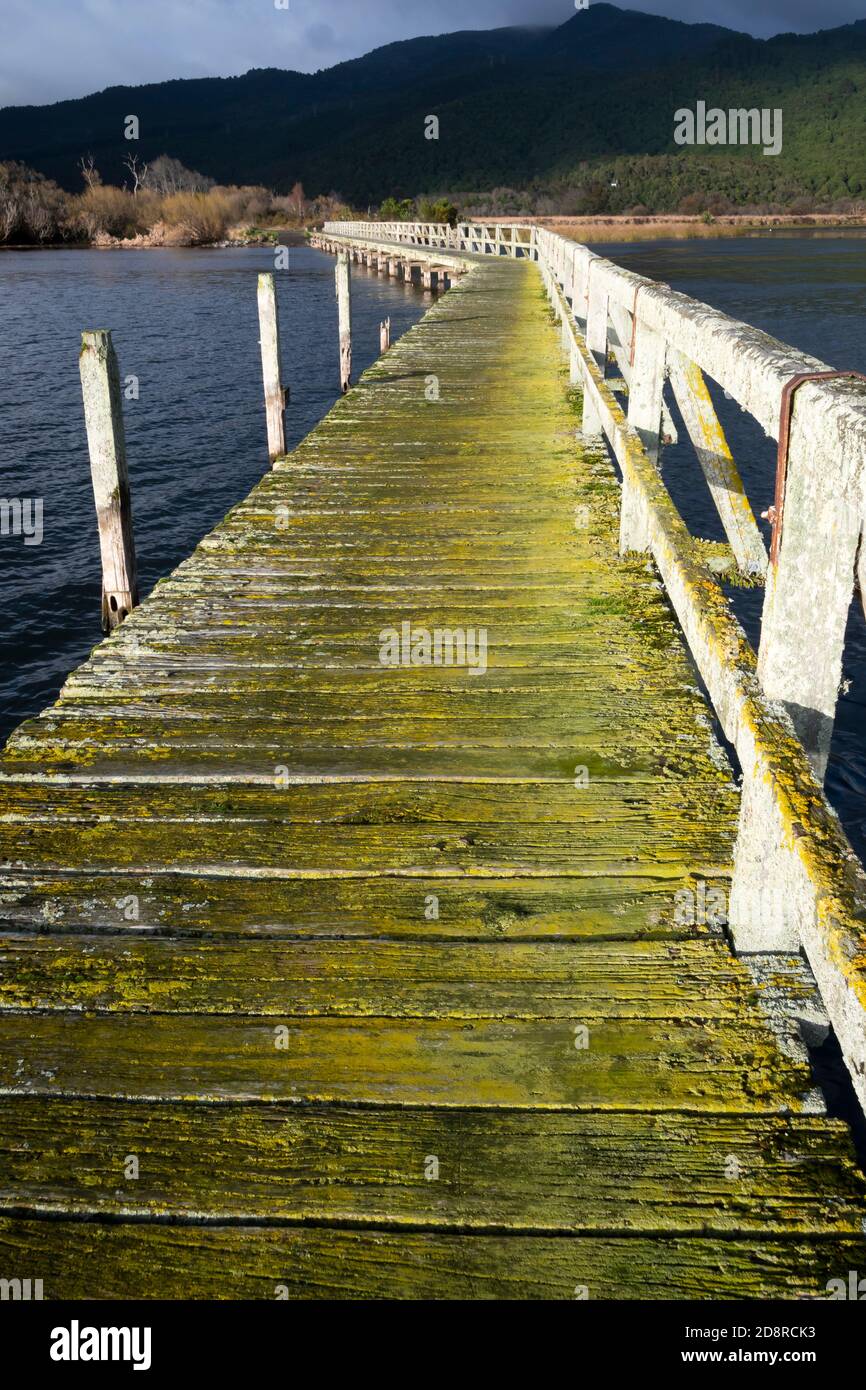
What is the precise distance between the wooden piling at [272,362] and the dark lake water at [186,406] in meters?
1.67

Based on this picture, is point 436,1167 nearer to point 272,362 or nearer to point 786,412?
point 786,412

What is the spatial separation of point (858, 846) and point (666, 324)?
4488 mm

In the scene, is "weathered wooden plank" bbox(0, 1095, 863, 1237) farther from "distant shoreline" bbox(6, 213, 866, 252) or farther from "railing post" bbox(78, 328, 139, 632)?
"distant shoreline" bbox(6, 213, 866, 252)

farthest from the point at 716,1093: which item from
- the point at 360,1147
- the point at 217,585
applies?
the point at 217,585

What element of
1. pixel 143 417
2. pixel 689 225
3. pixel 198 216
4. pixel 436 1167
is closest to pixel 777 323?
pixel 143 417

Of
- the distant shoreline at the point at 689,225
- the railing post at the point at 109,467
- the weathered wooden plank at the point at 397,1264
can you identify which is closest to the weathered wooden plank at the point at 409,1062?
the weathered wooden plank at the point at 397,1264

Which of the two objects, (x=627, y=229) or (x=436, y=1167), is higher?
(x=627, y=229)

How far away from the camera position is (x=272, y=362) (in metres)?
13.4

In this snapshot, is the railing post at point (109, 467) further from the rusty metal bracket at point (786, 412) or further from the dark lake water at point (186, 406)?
the rusty metal bracket at point (786, 412)

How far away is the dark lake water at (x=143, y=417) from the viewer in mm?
12188

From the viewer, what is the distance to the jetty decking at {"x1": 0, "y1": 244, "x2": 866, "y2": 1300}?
2.00m

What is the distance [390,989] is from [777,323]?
1258 inches

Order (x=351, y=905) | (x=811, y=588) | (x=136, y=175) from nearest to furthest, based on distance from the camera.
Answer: (x=811, y=588)
(x=351, y=905)
(x=136, y=175)

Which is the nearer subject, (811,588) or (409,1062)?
(811,588)
